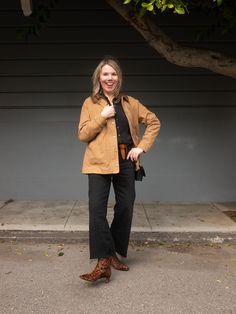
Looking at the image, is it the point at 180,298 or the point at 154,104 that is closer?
the point at 180,298

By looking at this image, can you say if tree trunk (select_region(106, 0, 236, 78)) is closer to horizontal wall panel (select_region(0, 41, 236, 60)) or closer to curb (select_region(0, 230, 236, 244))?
horizontal wall panel (select_region(0, 41, 236, 60))

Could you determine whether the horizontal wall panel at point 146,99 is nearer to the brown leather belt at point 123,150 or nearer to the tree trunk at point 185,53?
the tree trunk at point 185,53

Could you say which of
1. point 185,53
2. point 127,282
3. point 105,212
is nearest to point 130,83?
point 185,53

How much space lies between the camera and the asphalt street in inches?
142

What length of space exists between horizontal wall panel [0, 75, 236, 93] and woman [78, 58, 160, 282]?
9.97 feet

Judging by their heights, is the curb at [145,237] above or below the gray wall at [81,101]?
below

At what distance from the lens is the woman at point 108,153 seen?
398 centimetres

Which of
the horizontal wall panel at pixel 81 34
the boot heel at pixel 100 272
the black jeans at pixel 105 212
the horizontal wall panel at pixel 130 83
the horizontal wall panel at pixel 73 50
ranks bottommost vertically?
the boot heel at pixel 100 272

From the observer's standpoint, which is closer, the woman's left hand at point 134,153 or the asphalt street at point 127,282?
the asphalt street at point 127,282

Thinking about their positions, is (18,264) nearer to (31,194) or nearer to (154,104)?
(31,194)

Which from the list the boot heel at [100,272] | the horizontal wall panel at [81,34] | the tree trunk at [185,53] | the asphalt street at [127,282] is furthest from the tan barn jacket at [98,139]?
the horizontal wall panel at [81,34]

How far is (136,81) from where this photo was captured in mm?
7289

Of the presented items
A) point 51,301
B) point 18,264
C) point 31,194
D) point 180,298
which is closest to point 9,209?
point 31,194

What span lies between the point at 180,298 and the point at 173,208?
10.4ft
